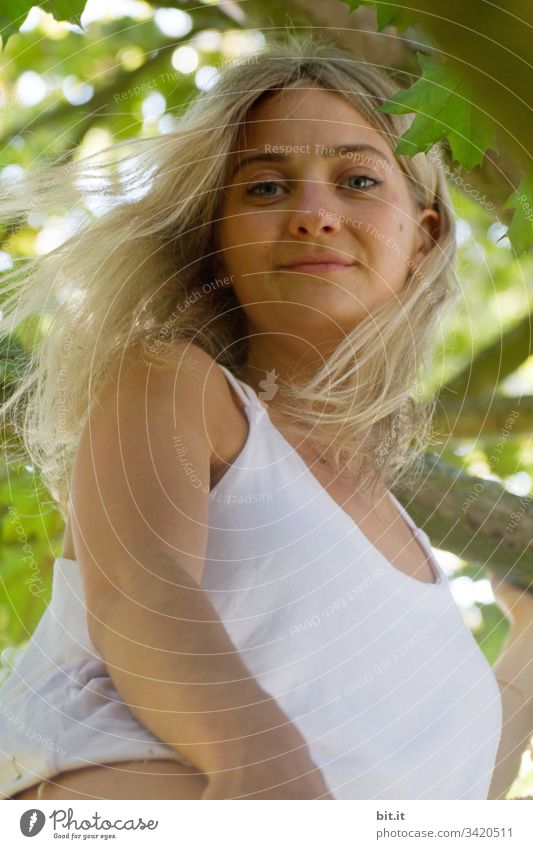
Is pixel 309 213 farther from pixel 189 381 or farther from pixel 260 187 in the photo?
pixel 189 381

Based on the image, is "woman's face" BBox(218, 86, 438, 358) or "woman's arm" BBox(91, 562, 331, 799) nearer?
"woman's arm" BBox(91, 562, 331, 799)

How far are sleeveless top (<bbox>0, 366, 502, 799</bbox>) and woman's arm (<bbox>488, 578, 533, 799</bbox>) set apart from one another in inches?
2.7

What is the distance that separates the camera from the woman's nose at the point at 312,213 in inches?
29.8

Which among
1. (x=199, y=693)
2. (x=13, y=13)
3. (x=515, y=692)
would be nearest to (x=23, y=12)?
(x=13, y=13)

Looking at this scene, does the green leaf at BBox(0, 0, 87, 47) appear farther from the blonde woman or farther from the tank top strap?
the tank top strap

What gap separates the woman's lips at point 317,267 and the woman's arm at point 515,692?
0.42 meters

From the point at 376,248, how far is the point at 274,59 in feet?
0.60

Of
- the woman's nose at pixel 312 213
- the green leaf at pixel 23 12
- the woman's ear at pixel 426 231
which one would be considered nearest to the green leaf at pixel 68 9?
the green leaf at pixel 23 12

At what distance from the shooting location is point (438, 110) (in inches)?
26.4

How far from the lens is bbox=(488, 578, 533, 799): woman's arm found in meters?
0.83

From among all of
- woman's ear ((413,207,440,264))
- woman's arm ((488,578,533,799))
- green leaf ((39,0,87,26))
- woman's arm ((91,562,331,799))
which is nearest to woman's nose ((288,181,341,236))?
woman's ear ((413,207,440,264))
